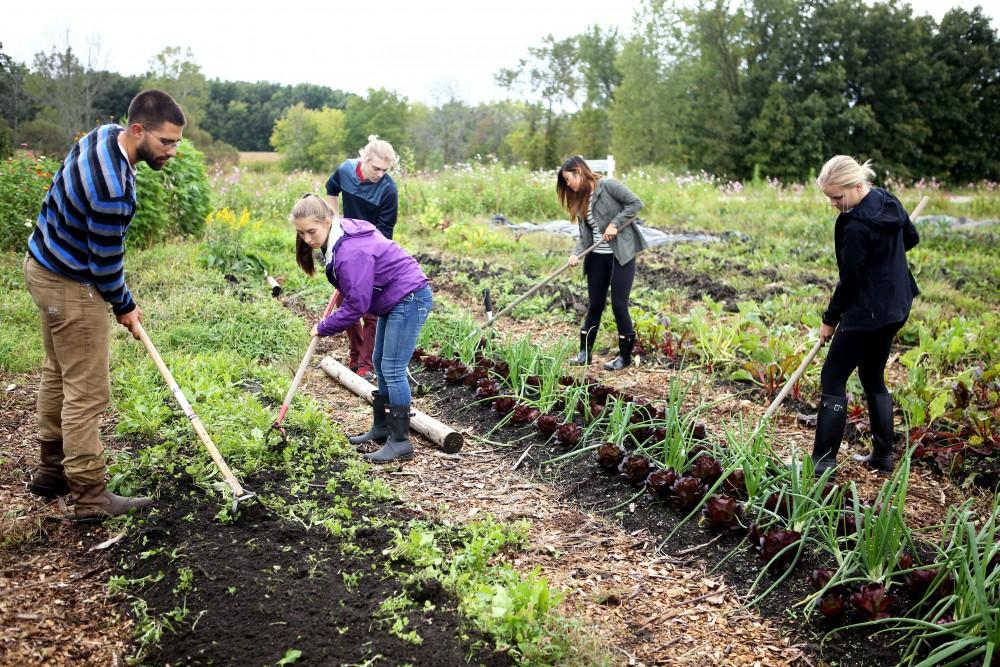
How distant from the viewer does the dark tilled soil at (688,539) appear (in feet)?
9.07

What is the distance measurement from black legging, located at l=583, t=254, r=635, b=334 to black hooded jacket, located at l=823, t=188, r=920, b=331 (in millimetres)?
1993

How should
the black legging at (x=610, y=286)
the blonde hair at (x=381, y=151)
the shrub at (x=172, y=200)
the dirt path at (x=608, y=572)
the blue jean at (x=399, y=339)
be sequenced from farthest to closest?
the shrub at (x=172, y=200), the black legging at (x=610, y=286), the blonde hair at (x=381, y=151), the blue jean at (x=399, y=339), the dirt path at (x=608, y=572)

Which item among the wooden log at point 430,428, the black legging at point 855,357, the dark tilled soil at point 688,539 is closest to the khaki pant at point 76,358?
the wooden log at point 430,428

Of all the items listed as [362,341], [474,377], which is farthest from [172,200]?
[474,377]

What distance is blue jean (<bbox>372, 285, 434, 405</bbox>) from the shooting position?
4234 millimetres

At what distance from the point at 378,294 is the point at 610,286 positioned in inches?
92.5

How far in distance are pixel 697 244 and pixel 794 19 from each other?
78.6 feet

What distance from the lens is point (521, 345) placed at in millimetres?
5164

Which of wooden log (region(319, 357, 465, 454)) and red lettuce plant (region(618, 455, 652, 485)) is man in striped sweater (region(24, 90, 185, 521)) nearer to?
wooden log (region(319, 357, 465, 454))

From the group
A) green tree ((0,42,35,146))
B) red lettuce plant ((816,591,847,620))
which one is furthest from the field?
green tree ((0,42,35,146))

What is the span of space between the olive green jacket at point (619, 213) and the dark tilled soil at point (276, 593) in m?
2.90

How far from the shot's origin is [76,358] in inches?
129

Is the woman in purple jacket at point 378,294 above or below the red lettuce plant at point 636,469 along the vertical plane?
above

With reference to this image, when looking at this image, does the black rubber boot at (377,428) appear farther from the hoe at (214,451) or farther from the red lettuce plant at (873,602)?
the red lettuce plant at (873,602)
